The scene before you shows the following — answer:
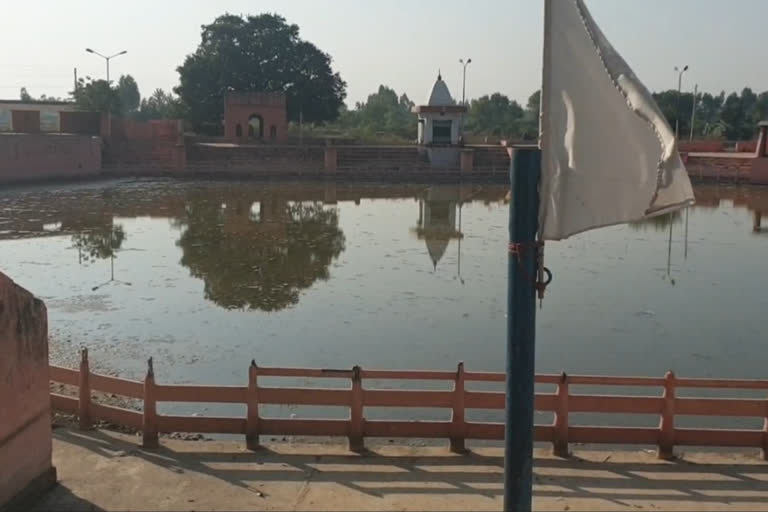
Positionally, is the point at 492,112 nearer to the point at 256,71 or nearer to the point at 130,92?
the point at 256,71

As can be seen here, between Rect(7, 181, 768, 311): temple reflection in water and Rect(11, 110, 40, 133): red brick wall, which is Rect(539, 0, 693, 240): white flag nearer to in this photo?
Rect(7, 181, 768, 311): temple reflection in water

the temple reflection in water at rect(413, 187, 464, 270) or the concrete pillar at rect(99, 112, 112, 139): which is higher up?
the concrete pillar at rect(99, 112, 112, 139)

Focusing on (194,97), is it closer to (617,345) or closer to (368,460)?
(617,345)

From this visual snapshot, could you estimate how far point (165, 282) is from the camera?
1605 centimetres

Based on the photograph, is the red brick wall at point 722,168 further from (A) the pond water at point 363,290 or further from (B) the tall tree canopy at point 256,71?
(B) the tall tree canopy at point 256,71

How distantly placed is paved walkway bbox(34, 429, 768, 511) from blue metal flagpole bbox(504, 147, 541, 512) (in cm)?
133

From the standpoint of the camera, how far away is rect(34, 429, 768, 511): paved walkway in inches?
218

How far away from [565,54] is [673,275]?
1460 cm

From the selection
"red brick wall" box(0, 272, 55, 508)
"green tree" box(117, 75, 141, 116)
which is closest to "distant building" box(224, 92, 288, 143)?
"red brick wall" box(0, 272, 55, 508)

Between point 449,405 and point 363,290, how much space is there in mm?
8761

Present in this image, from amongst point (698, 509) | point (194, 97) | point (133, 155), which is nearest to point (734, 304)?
point (698, 509)

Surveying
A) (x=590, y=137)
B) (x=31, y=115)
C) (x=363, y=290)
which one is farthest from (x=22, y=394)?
(x=31, y=115)

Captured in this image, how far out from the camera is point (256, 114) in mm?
51688

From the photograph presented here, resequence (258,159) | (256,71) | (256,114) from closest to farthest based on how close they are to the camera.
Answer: (258,159) → (256,114) → (256,71)
